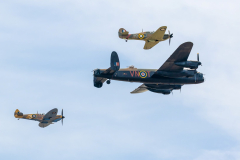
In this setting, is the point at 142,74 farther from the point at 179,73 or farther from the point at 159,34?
the point at 159,34

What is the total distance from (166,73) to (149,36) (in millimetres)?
15741

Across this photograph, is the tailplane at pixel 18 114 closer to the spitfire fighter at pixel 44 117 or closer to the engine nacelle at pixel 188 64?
the spitfire fighter at pixel 44 117

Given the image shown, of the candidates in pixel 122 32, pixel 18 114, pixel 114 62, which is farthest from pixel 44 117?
pixel 114 62

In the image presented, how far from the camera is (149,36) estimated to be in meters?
62.0

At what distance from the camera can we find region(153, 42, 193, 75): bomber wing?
4453cm

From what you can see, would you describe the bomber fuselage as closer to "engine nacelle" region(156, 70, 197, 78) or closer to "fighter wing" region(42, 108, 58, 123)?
"engine nacelle" region(156, 70, 197, 78)

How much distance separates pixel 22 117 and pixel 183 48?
3851cm

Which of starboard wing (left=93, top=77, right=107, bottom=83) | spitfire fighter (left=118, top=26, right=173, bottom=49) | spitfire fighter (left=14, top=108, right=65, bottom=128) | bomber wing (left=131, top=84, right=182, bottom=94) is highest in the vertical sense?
spitfire fighter (left=118, top=26, right=173, bottom=49)

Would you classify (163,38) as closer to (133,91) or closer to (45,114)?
(133,91)

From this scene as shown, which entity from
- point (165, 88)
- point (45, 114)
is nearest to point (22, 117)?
point (45, 114)

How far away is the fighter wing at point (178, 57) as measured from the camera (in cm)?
4453

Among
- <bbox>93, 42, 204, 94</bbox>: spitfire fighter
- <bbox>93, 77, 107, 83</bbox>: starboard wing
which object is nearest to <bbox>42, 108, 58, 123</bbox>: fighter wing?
<bbox>93, 42, 204, 94</bbox>: spitfire fighter

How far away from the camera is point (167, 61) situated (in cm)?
4631

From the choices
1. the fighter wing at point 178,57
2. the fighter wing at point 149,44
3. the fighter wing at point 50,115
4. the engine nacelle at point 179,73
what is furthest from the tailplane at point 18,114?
the fighter wing at point 178,57
